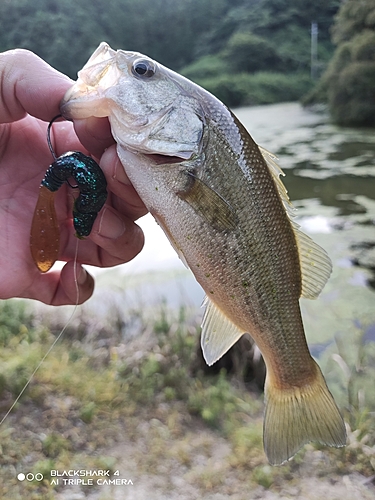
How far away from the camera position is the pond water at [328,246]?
4.79m

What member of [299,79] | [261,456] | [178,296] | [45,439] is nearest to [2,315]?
[45,439]

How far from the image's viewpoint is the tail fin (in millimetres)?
1477

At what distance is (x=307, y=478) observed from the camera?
2654 mm

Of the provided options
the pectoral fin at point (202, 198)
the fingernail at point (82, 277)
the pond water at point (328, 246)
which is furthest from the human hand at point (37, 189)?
the pond water at point (328, 246)

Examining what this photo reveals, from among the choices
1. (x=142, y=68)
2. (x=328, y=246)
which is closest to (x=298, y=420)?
(x=142, y=68)

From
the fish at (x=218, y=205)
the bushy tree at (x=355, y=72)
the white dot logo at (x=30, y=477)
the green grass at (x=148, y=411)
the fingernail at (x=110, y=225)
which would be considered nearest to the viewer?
the fish at (x=218, y=205)

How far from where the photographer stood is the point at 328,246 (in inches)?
252

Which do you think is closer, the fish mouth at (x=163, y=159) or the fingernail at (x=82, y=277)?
the fish mouth at (x=163, y=159)

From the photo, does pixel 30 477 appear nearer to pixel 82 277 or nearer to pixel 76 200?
pixel 82 277

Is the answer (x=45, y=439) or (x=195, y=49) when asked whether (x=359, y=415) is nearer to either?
(x=45, y=439)

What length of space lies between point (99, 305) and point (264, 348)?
3.63 meters

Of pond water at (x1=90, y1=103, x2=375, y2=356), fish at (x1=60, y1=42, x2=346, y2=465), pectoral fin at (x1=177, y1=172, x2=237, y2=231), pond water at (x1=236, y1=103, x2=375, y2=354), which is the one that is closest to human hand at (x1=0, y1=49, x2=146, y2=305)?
fish at (x1=60, y1=42, x2=346, y2=465)

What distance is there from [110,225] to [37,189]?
405mm

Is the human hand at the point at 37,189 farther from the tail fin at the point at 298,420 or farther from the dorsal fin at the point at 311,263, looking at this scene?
the tail fin at the point at 298,420
